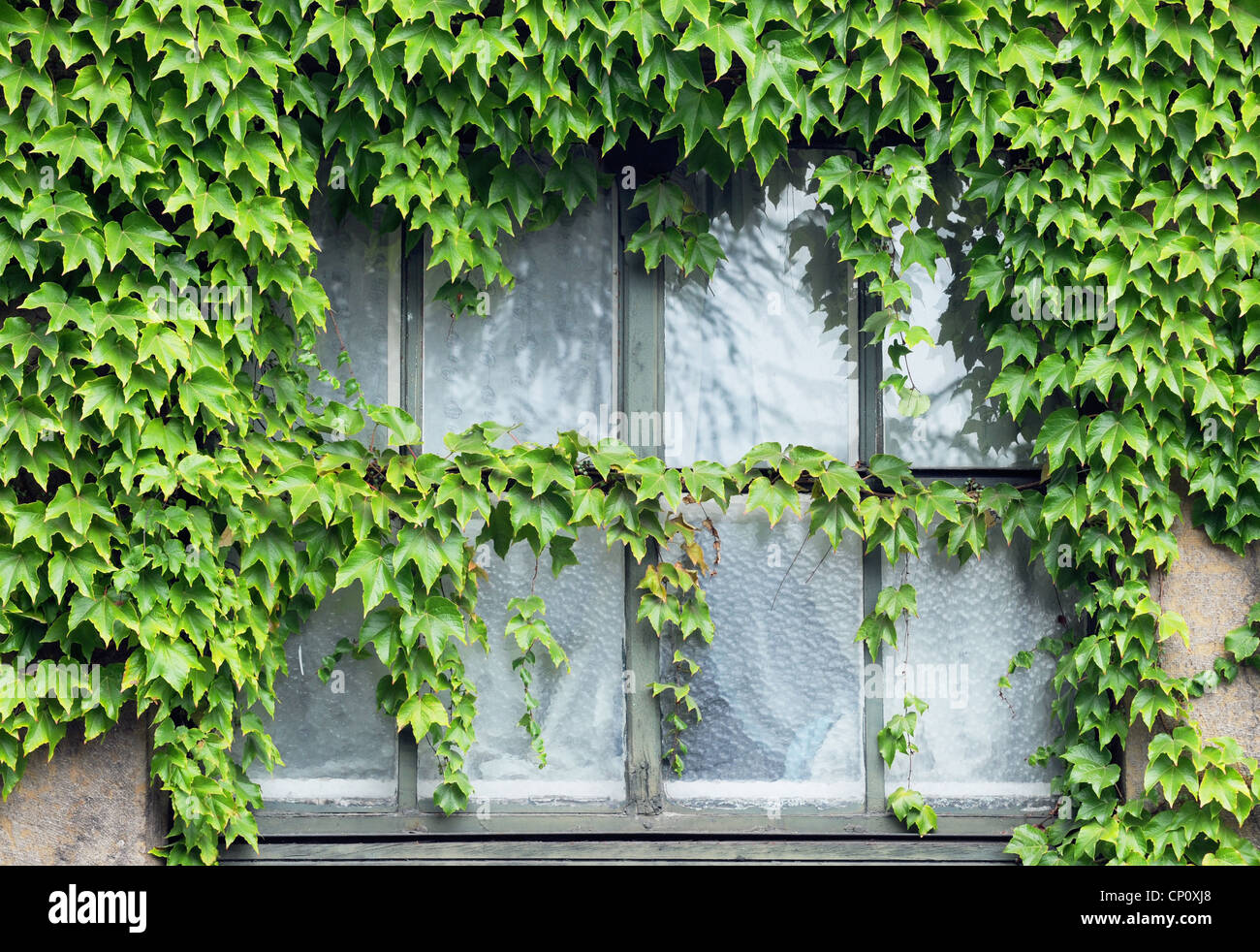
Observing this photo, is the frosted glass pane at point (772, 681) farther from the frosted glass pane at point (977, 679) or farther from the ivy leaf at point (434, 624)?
the ivy leaf at point (434, 624)

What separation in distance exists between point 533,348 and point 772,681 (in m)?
1.48

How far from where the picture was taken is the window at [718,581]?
355 centimetres

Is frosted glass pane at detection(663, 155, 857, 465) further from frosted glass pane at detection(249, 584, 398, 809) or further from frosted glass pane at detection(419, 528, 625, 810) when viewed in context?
frosted glass pane at detection(249, 584, 398, 809)

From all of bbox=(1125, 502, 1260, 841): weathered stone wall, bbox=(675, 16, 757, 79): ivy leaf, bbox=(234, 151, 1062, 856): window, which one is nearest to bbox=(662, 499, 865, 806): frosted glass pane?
bbox=(234, 151, 1062, 856): window

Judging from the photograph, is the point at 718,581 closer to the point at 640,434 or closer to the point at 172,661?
the point at 640,434

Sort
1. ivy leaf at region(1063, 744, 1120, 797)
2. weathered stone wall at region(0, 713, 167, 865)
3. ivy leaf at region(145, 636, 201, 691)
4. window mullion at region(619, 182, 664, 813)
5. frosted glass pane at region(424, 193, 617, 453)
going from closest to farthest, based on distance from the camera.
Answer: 1. ivy leaf at region(145, 636, 201, 691)
2. weathered stone wall at region(0, 713, 167, 865)
3. ivy leaf at region(1063, 744, 1120, 797)
4. window mullion at region(619, 182, 664, 813)
5. frosted glass pane at region(424, 193, 617, 453)

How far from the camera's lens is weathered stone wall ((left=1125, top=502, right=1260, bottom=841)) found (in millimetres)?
3434

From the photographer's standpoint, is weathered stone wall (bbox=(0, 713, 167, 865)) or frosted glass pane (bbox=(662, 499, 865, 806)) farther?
frosted glass pane (bbox=(662, 499, 865, 806))

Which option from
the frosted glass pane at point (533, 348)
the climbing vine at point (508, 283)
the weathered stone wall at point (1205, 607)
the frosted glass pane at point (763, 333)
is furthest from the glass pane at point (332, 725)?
the weathered stone wall at point (1205, 607)

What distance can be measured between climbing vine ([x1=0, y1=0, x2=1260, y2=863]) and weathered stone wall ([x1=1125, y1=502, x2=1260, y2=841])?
6 cm

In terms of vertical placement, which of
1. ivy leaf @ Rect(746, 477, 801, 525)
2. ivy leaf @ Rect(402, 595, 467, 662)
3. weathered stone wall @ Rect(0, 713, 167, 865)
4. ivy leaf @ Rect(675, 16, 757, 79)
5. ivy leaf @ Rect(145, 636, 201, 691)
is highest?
ivy leaf @ Rect(675, 16, 757, 79)

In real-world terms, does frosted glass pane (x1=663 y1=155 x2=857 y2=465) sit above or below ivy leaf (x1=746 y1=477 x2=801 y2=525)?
above

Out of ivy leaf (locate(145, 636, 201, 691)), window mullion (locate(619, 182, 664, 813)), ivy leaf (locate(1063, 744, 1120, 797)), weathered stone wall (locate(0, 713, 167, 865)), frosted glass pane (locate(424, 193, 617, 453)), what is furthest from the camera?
frosted glass pane (locate(424, 193, 617, 453))
